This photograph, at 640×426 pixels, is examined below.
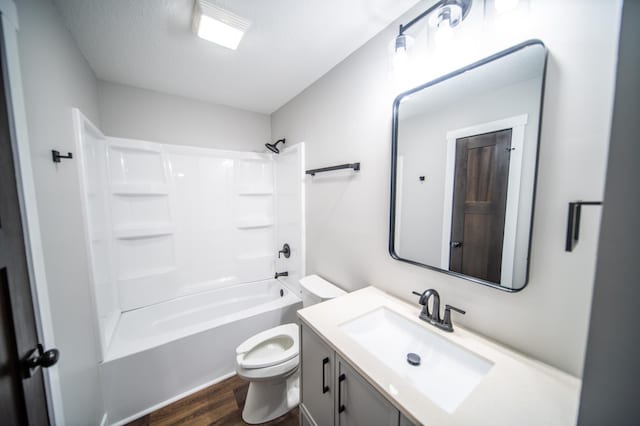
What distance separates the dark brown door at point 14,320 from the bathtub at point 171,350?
34.0 inches

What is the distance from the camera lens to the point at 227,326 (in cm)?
182

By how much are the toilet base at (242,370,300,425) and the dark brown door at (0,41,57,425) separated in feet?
3.46

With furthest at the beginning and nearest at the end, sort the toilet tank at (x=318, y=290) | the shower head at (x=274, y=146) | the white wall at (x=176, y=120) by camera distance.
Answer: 1. the shower head at (x=274, y=146)
2. the white wall at (x=176, y=120)
3. the toilet tank at (x=318, y=290)

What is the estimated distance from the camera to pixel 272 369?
146cm

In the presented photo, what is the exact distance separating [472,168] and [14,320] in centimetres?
174

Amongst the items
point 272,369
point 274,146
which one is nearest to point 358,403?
point 272,369

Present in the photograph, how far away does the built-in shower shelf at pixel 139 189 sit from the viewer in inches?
77.6

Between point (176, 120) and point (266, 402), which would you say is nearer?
point (266, 402)

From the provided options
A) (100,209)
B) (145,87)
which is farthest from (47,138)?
(145,87)

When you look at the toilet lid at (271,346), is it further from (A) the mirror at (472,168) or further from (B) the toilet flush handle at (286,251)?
(A) the mirror at (472,168)

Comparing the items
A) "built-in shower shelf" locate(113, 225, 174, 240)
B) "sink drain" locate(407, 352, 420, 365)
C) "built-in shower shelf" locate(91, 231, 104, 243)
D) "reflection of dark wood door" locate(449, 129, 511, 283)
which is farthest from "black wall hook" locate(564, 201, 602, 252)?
"built-in shower shelf" locate(113, 225, 174, 240)

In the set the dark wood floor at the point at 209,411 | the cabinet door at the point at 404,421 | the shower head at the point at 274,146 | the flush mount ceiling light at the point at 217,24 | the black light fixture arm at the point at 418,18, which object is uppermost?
the flush mount ceiling light at the point at 217,24

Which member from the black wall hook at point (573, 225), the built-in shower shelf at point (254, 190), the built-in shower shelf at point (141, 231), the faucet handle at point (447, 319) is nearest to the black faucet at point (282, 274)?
the built-in shower shelf at point (254, 190)

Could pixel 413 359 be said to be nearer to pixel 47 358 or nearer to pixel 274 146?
pixel 47 358
